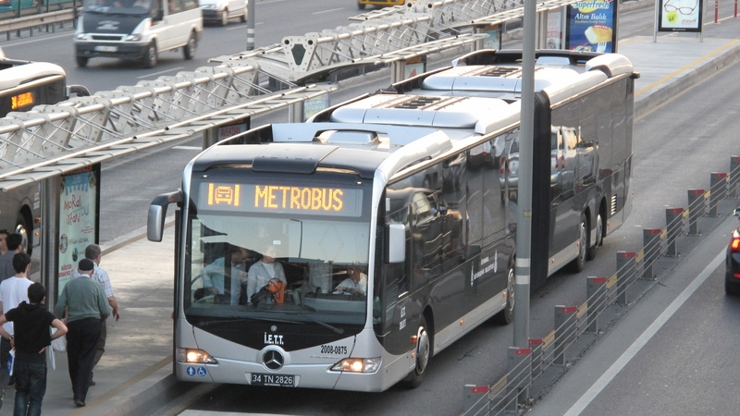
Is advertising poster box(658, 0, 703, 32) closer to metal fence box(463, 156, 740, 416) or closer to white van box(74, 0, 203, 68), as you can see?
white van box(74, 0, 203, 68)

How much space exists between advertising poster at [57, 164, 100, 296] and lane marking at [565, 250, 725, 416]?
5.47m

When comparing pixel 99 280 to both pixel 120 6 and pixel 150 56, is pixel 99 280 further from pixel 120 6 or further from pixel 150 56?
pixel 120 6

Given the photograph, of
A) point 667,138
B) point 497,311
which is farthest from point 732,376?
point 667,138

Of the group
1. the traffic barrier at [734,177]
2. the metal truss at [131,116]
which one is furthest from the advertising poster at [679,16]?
the metal truss at [131,116]

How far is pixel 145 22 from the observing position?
39.3 m

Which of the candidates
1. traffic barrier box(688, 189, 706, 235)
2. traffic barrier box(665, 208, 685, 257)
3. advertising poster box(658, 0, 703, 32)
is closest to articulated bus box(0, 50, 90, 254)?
traffic barrier box(665, 208, 685, 257)

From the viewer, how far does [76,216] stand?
14.7 m

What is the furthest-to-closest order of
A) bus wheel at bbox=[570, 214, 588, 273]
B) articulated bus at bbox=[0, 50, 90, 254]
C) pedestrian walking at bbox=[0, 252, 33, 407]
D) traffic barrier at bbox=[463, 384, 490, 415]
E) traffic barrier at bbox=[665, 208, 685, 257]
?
traffic barrier at bbox=[665, 208, 685, 257] < bus wheel at bbox=[570, 214, 588, 273] < articulated bus at bbox=[0, 50, 90, 254] < pedestrian walking at bbox=[0, 252, 33, 407] < traffic barrier at bbox=[463, 384, 490, 415]

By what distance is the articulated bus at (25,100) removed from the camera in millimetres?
17422

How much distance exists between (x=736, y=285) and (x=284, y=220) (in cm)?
776

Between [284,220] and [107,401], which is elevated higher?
[284,220]

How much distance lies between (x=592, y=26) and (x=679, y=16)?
11.5 m

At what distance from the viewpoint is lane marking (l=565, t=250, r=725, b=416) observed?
1381 cm

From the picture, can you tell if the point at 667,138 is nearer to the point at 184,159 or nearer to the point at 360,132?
the point at 184,159
